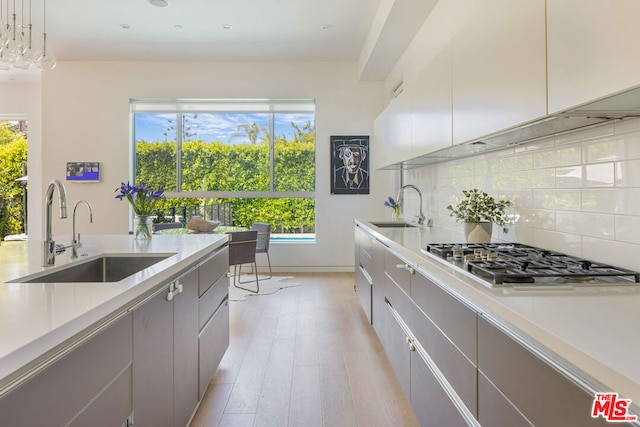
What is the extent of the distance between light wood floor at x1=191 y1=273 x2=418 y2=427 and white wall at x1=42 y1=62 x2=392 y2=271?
279cm

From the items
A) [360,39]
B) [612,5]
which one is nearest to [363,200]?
[360,39]

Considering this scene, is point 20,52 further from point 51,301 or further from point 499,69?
point 499,69

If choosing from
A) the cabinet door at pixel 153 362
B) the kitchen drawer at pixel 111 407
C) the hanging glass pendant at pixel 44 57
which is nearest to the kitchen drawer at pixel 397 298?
the cabinet door at pixel 153 362

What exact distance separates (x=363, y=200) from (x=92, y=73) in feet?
14.8

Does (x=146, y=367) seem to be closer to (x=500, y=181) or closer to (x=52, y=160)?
(x=500, y=181)

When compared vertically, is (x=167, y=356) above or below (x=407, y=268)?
below

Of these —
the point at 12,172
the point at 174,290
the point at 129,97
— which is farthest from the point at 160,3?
the point at 12,172

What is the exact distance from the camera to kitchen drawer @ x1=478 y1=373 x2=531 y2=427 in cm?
94

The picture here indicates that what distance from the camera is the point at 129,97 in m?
6.03

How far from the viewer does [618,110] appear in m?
1.21

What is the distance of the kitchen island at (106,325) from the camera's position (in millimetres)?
786

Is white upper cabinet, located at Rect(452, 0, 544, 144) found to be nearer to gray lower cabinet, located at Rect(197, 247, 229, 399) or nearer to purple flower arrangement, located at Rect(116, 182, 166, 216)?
gray lower cabinet, located at Rect(197, 247, 229, 399)

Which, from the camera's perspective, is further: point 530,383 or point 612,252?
point 612,252

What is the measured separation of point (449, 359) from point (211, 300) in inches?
54.0
